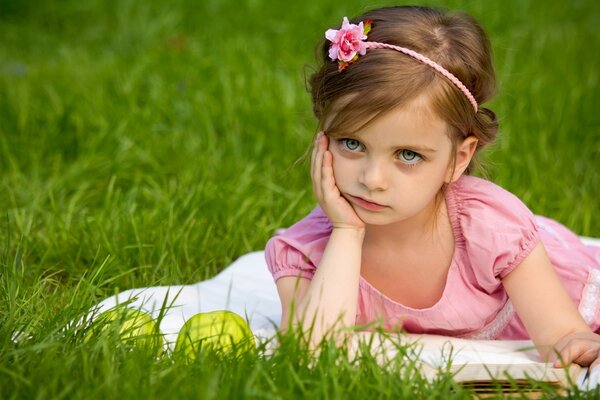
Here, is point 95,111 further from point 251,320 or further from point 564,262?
point 564,262

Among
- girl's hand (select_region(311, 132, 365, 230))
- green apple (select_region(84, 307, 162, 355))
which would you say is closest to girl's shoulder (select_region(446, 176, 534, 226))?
girl's hand (select_region(311, 132, 365, 230))

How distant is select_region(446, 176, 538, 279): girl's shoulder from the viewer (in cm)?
265

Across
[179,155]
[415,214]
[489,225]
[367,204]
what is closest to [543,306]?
[489,225]

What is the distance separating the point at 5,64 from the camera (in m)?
5.48

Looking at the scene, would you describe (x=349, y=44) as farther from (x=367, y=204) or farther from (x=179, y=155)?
(x=179, y=155)

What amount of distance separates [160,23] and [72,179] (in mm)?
2164

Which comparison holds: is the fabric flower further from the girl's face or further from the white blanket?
the white blanket

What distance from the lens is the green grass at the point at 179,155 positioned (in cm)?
232

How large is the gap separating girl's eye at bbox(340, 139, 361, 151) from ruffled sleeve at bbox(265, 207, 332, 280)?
1.29 ft

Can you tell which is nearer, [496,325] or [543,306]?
[543,306]

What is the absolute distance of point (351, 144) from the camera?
8.38 ft

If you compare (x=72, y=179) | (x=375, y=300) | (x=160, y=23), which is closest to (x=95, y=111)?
(x=72, y=179)

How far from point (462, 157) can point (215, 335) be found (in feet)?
2.73

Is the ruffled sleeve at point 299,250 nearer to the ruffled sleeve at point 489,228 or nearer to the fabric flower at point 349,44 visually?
the ruffled sleeve at point 489,228
